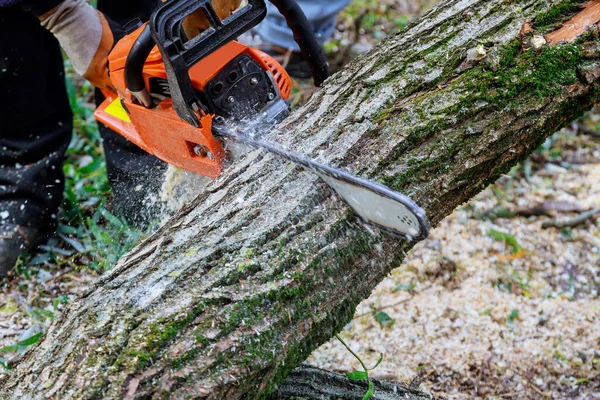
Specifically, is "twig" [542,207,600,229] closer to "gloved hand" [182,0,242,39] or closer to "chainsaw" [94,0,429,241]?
"chainsaw" [94,0,429,241]

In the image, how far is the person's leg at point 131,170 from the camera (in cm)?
251

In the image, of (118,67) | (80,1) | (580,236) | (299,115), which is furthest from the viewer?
(580,236)

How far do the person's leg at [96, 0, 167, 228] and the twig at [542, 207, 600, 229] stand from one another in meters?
1.77

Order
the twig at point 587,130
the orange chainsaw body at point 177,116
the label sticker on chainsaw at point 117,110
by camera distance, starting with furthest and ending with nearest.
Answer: the twig at point 587,130 → the label sticker on chainsaw at point 117,110 → the orange chainsaw body at point 177,116

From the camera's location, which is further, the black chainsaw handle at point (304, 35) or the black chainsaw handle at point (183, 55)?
the black chainsaw handle at point (304, 35)

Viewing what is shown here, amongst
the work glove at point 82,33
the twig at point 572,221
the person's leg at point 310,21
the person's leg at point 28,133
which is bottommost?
the twig at point 572,221

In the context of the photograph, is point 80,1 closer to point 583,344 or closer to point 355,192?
point 355,192

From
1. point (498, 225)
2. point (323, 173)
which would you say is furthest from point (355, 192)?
point (498, 225)

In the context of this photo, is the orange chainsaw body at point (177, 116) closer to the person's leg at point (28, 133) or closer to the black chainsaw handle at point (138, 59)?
the black chainsaw handle at point (138, 59)

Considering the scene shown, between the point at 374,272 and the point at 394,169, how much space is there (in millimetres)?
274

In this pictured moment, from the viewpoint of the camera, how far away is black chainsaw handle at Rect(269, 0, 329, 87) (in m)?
1.99

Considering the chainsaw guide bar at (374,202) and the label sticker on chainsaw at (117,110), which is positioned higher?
the label sticker on chainsaw at (117,110)

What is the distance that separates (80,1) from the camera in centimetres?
219

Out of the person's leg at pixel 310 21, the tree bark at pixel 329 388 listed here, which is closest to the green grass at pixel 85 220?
the tree bark at pixel 329 388
